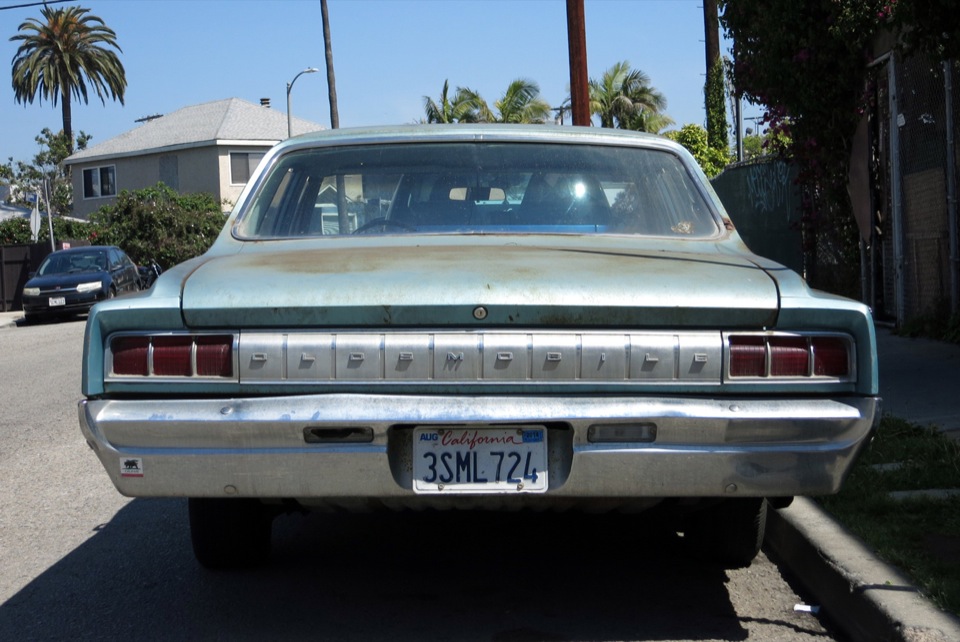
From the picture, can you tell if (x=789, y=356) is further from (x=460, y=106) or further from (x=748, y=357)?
(x=460, y=106)

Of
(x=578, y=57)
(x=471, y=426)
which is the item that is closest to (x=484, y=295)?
(x=471, y=426)

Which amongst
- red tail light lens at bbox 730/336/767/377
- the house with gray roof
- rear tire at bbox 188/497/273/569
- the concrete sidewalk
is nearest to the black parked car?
rear tire at bbox 188/497/273/569

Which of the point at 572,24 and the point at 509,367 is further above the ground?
the point at 572,24

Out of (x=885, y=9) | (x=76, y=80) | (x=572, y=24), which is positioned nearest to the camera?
(x=885, y=9)

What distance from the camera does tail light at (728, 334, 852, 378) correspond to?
3.56 m

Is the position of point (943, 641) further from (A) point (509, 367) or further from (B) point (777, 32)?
(B) point (777, 32)

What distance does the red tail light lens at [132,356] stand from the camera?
360 centimetres

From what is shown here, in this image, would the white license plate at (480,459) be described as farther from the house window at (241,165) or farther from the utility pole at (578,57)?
the house window at (241,165)

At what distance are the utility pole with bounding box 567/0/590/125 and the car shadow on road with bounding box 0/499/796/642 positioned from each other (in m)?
10.6

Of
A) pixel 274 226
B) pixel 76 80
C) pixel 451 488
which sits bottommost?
pixel 451 488

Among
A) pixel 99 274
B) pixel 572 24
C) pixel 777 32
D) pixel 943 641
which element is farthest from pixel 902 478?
pixel 99 274

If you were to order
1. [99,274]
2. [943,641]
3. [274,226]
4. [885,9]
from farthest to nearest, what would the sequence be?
[99,274]
[885,9]
[274,226]
[943,641]

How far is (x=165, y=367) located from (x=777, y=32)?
9438mm

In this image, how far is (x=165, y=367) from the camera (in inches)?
141
